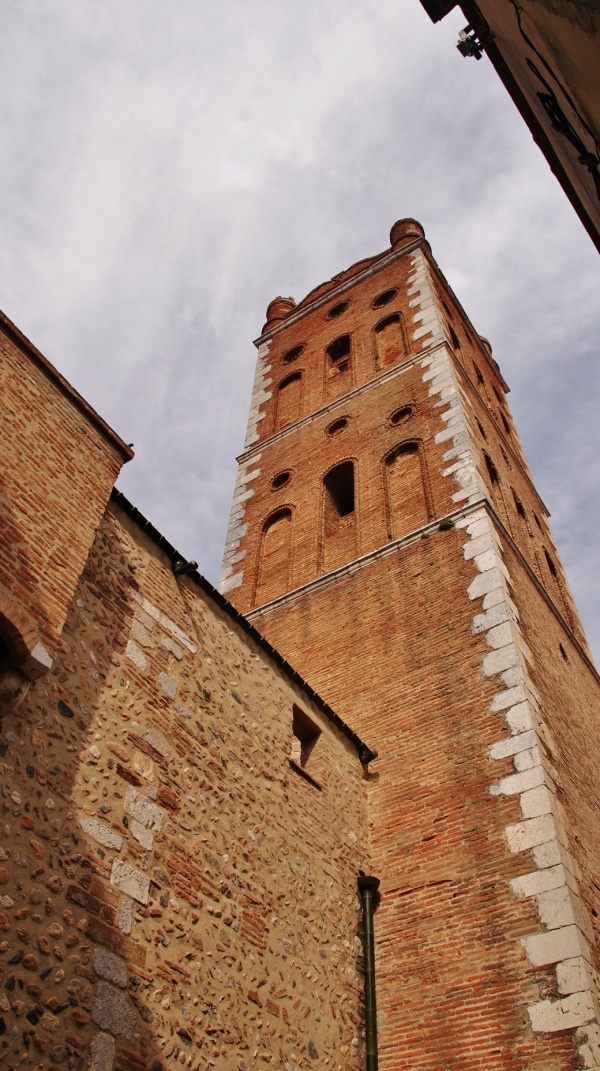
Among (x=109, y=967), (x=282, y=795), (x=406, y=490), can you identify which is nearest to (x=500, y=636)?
(x=282, y=795)

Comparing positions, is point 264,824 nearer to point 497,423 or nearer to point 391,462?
point 391,462

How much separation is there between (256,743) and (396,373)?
961 centimetres

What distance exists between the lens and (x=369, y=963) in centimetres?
745

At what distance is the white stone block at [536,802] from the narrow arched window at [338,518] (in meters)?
5.27

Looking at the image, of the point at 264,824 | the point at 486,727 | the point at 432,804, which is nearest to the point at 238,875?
the point at 264,824

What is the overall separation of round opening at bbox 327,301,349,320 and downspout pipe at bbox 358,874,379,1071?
46.8ft

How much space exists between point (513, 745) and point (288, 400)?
11.1 m

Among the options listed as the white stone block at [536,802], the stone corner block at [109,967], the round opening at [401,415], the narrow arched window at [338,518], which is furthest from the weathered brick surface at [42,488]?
the round opening at [401,415]

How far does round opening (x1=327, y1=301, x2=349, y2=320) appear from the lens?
19.8 meters

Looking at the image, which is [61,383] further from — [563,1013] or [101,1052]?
[563,1013]

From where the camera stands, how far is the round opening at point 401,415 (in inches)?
564

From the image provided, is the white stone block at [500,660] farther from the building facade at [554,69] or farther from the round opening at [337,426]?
the round opening at [337,426]

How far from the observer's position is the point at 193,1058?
5.07 metres

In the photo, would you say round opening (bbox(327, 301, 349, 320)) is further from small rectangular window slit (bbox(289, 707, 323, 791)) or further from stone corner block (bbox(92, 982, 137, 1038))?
stone corner block (bbox(92, 982, 137, 1038))
